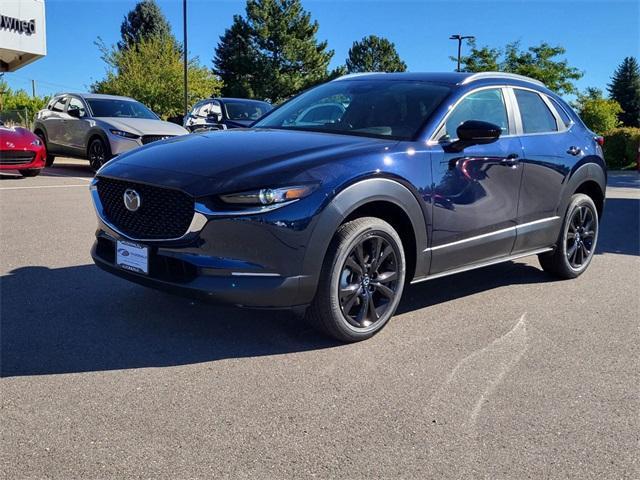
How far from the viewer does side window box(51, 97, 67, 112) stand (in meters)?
14.9

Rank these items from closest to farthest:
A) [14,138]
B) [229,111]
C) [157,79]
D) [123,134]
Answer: [14,138] → [123,134] → [229,111] → [157,79]

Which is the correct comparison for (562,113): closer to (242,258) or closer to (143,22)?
(242,258)

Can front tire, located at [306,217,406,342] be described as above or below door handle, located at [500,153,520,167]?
below

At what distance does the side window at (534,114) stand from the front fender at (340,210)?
5.60ft

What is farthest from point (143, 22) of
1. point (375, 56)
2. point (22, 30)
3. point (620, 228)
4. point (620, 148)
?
point (620, 228)

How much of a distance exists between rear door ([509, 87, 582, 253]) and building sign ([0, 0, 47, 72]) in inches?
946

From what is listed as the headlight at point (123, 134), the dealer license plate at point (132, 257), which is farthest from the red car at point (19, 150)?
the dealer license plate at point (132, 257)

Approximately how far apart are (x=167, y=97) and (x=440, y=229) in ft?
94.0

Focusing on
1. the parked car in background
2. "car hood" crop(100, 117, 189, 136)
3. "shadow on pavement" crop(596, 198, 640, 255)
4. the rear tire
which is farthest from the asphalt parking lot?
the parked car in background

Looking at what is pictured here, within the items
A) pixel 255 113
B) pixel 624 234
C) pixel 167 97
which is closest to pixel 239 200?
pixel 624 234

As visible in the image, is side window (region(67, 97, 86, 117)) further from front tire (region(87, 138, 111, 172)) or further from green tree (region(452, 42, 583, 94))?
green tree (region(452, 42, 583, 94))

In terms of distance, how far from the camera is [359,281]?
4.02m

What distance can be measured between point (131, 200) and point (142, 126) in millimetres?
9942

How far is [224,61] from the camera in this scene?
2373 inches
